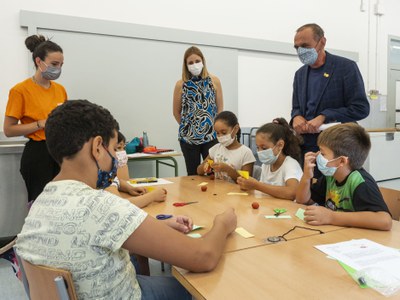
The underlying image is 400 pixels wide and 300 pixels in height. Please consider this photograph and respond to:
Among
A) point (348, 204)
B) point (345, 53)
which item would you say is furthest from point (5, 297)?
point (345, 53)

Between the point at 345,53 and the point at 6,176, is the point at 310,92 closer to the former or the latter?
the point at 6,176

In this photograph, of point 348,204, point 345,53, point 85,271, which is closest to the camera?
point 85,271

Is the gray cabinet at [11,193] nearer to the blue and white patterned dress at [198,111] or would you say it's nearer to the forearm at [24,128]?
the forearm at [24,128]

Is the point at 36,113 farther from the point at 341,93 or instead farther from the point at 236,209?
the point at 341,93

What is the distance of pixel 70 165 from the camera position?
0.96m

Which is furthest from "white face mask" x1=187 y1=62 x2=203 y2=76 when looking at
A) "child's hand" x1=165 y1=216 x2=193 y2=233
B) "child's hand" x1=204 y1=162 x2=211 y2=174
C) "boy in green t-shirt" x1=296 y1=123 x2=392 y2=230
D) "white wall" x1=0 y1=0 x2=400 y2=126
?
"child's hand" x1=165 y1=216 x2=193 y2=233

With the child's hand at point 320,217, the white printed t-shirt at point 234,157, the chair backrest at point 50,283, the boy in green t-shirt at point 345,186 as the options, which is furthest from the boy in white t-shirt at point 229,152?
the chair backrest at point 50,283

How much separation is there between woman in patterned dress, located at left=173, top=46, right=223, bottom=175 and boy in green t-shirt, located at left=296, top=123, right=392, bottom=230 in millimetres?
1203

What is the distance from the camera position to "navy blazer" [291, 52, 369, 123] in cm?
214

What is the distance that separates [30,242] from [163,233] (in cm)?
35

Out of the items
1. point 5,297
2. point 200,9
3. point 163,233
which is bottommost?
point 5,297

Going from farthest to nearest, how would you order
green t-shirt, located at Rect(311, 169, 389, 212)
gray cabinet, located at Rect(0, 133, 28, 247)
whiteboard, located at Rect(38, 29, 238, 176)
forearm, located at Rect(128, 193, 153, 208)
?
1. whiteboard, located at Rect(38, 29, 238, 176)
2. gray cabinet, located at Rect(0, 133, 28, 247)
3. forearm, located at Rect(128, 193, 153, 208)
4. green t-shirt, located at Rect(311, 169, 389, 212)

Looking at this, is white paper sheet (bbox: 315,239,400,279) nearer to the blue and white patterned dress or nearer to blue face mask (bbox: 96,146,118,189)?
blue face mask (bbox: 96,146,118,189)

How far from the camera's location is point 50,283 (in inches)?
31.4
